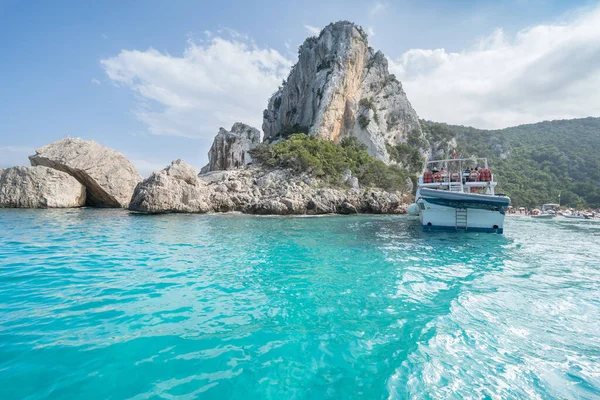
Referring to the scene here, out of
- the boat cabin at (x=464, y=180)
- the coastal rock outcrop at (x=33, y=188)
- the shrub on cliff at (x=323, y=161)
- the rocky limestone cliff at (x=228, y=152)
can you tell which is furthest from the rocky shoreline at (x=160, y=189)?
the boat cabin at (x=464, y=180)

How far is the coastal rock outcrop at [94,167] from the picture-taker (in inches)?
1178

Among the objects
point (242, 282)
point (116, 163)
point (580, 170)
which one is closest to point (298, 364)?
point (242, 282)

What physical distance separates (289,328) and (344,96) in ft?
188

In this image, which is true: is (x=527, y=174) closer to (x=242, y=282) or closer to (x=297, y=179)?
(x=297, y=179)

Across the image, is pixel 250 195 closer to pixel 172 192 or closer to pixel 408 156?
pixel 172 192

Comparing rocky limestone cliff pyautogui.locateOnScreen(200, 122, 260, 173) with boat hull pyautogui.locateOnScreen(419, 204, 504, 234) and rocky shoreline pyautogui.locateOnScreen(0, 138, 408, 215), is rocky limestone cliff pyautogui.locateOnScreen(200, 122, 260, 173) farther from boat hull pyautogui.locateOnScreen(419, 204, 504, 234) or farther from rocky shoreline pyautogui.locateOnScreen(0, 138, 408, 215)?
boat hull pyautogui.locateOnScreen(419, 204, 504, 234)

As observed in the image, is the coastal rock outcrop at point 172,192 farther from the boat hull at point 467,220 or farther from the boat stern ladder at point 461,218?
the boat stern ladder at point 461,218

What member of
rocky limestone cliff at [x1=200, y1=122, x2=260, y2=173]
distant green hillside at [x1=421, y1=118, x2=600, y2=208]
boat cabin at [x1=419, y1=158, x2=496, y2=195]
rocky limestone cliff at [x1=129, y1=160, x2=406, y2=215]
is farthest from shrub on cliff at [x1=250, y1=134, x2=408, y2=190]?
distant green hillside at [x1=421, y1=118, x2=600, y2=208]

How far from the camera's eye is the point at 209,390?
287 cm

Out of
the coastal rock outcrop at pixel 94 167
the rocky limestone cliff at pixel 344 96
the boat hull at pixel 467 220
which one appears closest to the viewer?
the boat hull at pixel 467 220

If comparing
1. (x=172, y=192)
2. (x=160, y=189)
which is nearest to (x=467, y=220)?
(x=172, y=192)

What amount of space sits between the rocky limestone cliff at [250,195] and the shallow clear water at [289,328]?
18403 mm

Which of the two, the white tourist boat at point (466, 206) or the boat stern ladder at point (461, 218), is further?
the boat stern ladder at point (461, 218)

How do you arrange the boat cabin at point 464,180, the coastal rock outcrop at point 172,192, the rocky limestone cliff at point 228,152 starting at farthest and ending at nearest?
the rocky limestone cliff at point 228,152 < the coastal rock outcrop at point 172,192 < the boat cabin at point 464,180
